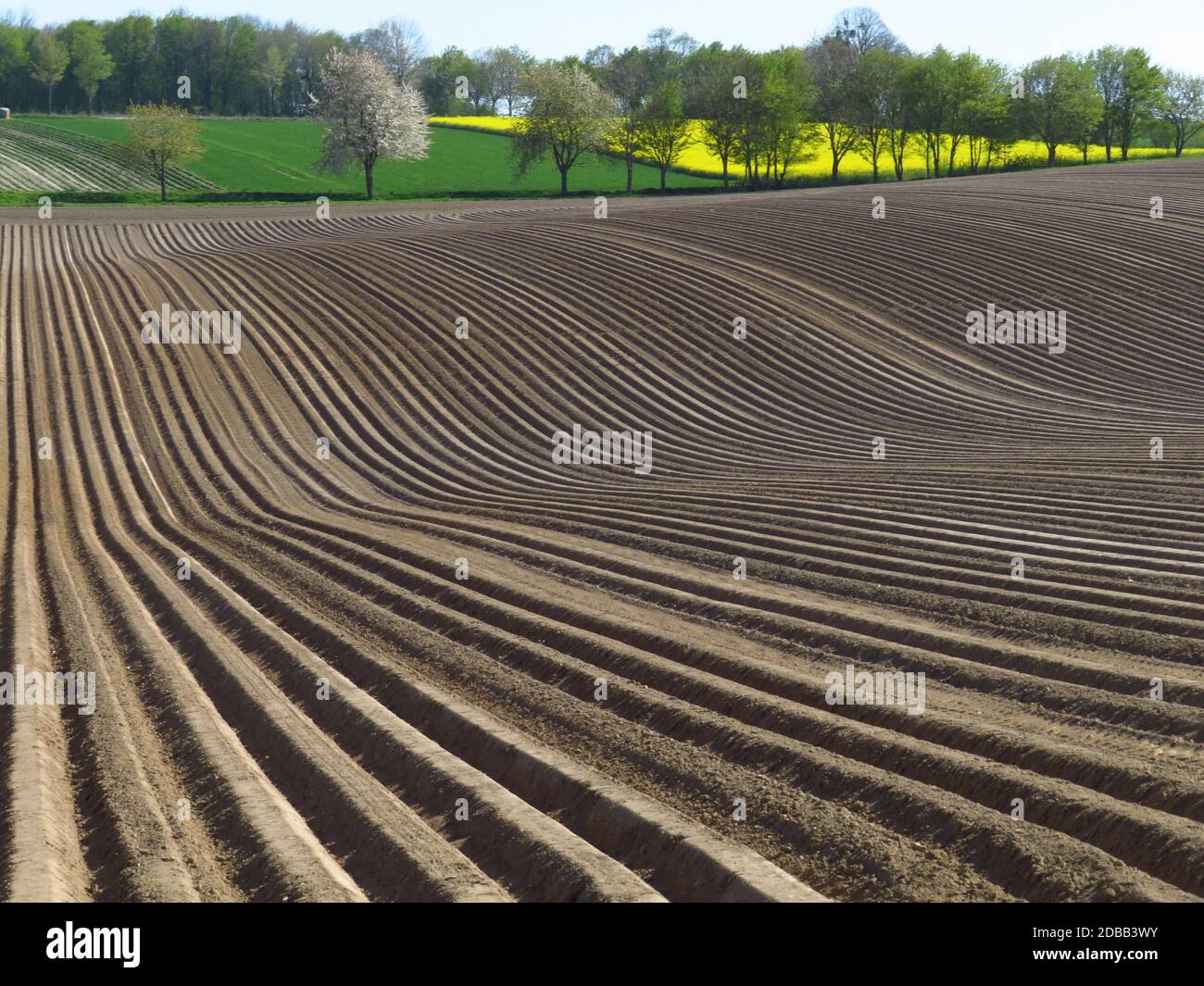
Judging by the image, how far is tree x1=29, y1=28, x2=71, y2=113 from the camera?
3344 inches

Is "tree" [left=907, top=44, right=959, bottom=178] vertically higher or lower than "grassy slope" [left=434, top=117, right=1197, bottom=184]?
higher

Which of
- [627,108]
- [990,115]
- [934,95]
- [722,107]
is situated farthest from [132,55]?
[990,115]

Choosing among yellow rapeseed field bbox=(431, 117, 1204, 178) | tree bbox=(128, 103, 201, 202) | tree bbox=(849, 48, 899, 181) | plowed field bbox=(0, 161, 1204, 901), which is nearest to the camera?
plowed field bbox=(0, 161, 1204, 901)

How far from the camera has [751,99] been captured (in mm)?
60500

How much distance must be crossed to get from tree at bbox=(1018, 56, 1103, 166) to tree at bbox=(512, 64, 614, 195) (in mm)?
21771

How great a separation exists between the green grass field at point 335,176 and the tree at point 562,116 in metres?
2.07

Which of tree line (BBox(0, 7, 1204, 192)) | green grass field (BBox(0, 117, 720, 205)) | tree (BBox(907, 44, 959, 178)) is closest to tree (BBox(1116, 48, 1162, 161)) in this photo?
tree line (BBox(0, 7, 1204, 192))

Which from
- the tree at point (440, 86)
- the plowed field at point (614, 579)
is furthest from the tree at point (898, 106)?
the tree at point (440, 86)

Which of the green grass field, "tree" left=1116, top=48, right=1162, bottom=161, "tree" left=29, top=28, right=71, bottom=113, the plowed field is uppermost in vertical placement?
"tree" left=29, top=28, right=71, bottom=113

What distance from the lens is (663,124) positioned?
6356 centimetres

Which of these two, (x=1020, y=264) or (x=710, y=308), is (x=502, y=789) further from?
(x=1020, y=264)

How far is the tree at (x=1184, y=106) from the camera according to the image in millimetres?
69875

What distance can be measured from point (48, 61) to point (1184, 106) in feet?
234

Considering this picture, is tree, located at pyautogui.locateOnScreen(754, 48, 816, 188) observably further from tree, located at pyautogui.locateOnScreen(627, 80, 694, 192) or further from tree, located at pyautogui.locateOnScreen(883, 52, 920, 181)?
tree, located at pyautogui.locateOnScreen(627, 80, 694, 192)
